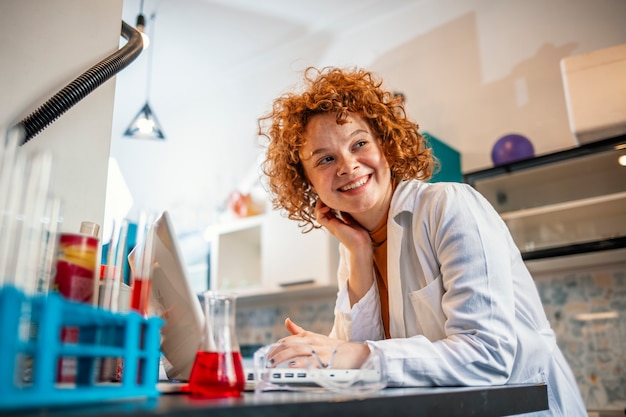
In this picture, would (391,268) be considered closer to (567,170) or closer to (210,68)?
(567,170)

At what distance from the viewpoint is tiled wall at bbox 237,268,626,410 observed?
2.59m

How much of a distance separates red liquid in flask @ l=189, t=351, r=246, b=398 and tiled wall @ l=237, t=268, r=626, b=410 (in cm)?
246

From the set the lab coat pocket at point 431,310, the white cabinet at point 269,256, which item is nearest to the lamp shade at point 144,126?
the white cabinet at point 269,256

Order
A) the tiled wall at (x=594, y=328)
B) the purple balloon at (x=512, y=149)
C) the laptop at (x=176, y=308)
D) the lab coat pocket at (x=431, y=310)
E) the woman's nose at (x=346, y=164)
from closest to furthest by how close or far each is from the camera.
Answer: the laptop at (x=176, y=308), the lab coat pocket at (x=431, y=310), the woman's nose at (x=346, y=164), the tiled wall at (x=594, y=328), the purple balloon at (x=512, y=149)

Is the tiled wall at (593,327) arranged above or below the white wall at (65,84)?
below

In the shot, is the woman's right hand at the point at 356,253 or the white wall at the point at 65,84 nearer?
the white wall at the point at 65,84

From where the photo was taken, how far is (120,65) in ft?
4.19

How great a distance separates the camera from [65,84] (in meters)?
1.23

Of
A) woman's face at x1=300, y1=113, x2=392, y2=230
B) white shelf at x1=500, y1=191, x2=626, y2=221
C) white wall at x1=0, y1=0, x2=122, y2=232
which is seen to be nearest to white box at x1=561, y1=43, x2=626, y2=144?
white shelf at x1=500, y1=191, x2=626, y2=221

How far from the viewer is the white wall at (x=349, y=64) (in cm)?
302

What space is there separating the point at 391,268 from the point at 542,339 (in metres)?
0.37

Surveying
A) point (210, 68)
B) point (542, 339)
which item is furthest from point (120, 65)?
point (210, 68)

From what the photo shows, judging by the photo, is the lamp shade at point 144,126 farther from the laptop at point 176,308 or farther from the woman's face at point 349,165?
the laptop at point 176,308

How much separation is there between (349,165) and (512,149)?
5.43 ft
